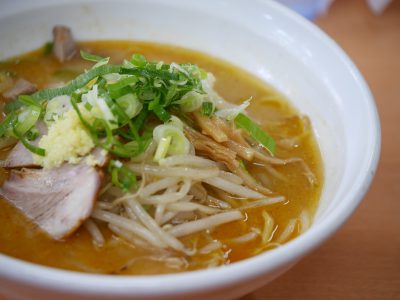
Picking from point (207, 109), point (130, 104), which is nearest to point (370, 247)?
point (207, 109)

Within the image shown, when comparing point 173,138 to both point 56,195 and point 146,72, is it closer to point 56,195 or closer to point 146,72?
point 146,72

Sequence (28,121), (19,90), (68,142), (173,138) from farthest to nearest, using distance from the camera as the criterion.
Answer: (19,90) → (28,121) → (173,138) → (68,142)

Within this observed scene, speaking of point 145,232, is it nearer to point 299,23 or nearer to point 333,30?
point 299,23

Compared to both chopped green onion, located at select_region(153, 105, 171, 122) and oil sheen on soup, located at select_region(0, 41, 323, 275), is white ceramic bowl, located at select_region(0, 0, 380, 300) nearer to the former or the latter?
oil sheen on soup, located at select_region(0, 41, 323, 275)

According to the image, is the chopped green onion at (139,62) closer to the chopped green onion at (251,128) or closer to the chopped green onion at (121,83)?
the chopped green onion at (121,83)

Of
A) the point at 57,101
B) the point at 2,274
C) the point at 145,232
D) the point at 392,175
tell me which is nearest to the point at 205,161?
the point at 145,232

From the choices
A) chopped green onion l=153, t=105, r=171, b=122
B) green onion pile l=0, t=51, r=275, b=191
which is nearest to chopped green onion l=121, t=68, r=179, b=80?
green onion pile l=0, t=51, r=275, b=191

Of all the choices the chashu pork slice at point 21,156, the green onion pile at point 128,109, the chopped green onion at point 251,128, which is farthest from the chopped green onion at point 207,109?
the chashu pork slice at point 21,156
